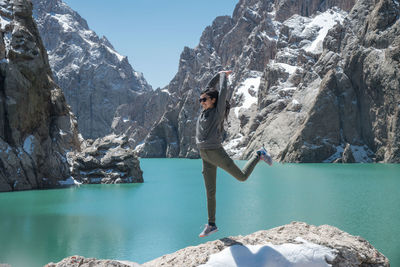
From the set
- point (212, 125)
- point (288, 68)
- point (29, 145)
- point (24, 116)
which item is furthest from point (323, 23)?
point (212, 125)

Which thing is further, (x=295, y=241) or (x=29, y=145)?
(x=29, y=145)

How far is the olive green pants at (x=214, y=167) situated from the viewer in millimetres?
6902

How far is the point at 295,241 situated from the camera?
260 inches

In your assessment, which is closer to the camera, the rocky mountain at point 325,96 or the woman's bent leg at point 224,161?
the woman's bent leg at point 224,161

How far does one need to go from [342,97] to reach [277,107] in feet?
84.5

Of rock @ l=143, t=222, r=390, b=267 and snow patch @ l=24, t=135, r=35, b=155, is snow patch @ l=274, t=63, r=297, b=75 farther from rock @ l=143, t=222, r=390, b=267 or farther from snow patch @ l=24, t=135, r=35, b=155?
rock @ l=143, t=222, r=390, b=267

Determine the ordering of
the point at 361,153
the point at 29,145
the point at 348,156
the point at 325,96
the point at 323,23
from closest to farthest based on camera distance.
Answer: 1. the point at 29,145
2. the point at 348,156
3. the point at 361,153
4. the point at 325,96
5. the point at 323,23

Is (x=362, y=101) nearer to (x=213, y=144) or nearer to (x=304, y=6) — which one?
(x=304, y=6)

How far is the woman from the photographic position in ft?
22.7

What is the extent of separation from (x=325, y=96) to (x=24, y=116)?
78.8 metres

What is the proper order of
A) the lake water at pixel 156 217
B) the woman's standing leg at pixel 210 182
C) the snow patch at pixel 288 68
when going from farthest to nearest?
1. the snow patch at pixel 288 68
2. the lake water at pixel 156 217
3. the woman's standing leg at pixel 210 182

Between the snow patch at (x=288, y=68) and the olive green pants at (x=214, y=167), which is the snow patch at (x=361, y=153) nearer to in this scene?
the snow patch at (x=288, y=68)

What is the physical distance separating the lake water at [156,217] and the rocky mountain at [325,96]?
58.2 meters

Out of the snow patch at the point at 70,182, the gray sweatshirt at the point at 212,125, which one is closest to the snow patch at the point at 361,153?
the snow patch at the point at 70,182
